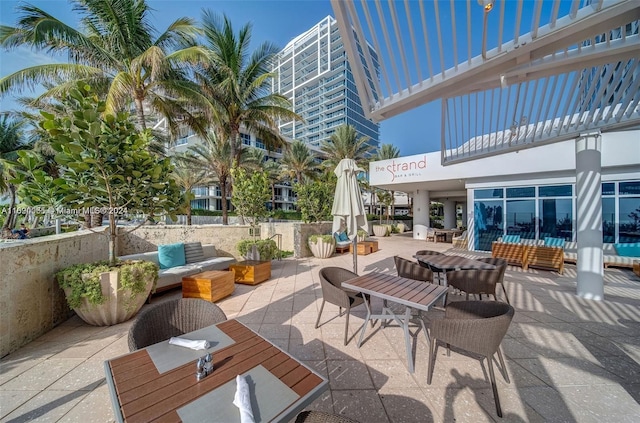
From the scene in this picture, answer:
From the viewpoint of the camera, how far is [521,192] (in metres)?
10.1

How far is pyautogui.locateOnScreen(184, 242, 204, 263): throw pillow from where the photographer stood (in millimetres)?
6152

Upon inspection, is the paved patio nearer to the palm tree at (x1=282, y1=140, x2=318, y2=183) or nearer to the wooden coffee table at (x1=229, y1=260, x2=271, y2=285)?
the wooden coffee table at (x1=229, y1=260, x2=271, y2=285)

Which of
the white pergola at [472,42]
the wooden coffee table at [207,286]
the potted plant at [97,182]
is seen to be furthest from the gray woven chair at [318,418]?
the wooden coffee table at [207,286]

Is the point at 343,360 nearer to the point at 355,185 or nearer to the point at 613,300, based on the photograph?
the point at 355,185

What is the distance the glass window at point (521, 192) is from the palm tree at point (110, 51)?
13.3 metres

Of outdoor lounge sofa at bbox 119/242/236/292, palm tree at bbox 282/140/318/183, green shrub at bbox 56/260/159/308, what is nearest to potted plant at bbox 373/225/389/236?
palm tree at bbox 282/140/318/183

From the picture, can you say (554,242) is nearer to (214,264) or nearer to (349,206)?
(349,206)

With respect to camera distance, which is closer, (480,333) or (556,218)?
(480,333)

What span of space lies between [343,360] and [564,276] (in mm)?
7596

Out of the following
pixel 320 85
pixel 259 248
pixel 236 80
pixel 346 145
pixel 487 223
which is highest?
pixel 320 85

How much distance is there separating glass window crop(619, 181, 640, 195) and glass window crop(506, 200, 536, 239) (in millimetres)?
2326

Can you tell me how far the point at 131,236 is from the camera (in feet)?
23.0

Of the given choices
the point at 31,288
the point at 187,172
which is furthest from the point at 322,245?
the point at 187,172

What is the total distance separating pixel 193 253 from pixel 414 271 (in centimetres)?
541
